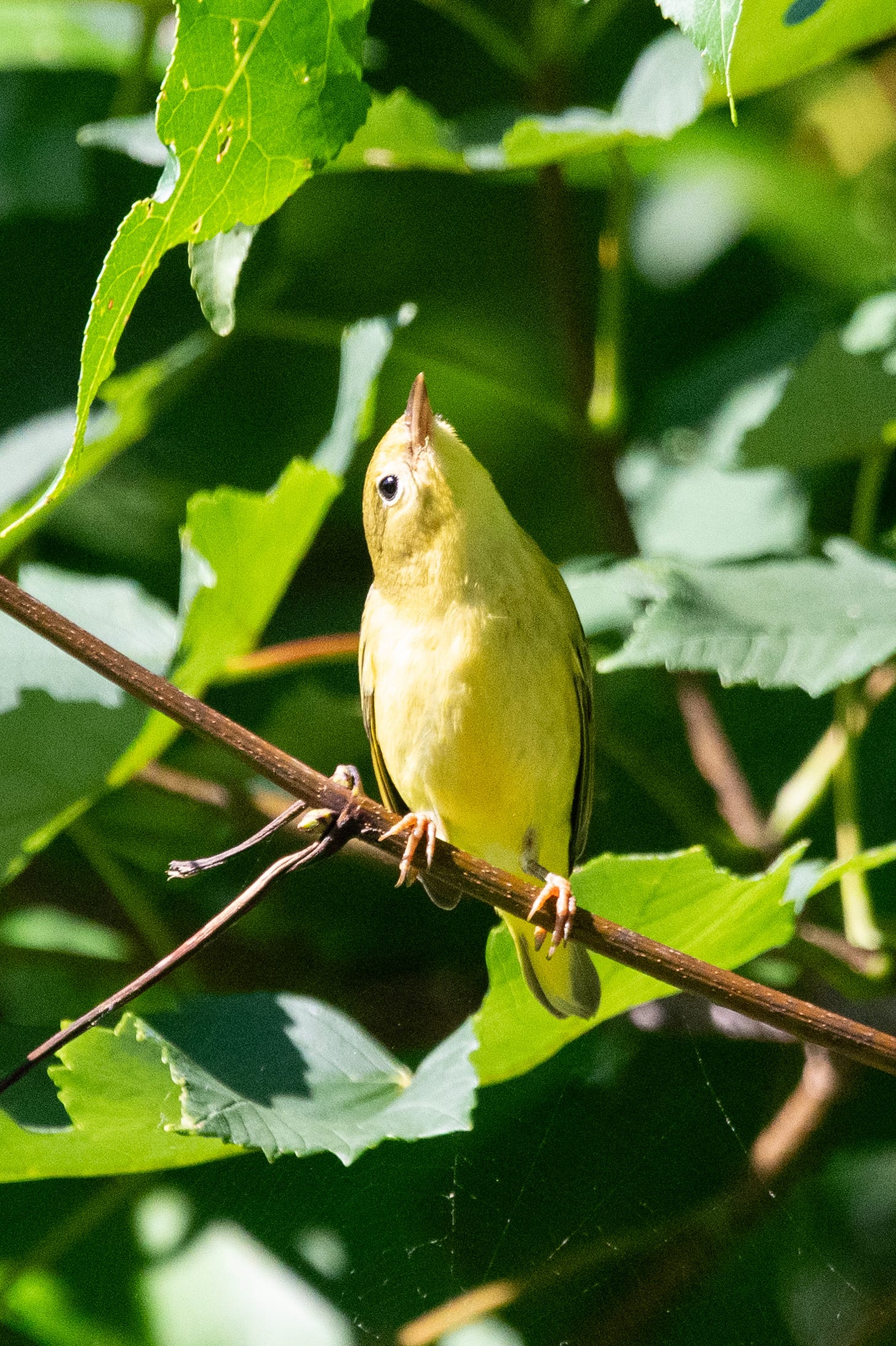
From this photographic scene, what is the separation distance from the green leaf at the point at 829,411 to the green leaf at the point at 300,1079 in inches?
39.9

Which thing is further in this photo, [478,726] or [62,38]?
[62,38]

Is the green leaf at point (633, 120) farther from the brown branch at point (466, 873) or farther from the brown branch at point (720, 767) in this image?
the brown branch at point (466, 873)

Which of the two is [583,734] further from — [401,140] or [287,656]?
[401,140]

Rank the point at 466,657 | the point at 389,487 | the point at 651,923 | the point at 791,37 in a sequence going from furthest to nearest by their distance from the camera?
1. the point at 389,487
2. the point at 466,657
3. the point at 791,37
4. the point at 651,923

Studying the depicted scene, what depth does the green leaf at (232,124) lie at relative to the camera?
1.06m

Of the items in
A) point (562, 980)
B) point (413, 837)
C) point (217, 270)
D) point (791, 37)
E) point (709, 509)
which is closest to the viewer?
point (217, 270)

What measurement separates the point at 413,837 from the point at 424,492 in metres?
0.66

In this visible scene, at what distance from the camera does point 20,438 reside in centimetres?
218

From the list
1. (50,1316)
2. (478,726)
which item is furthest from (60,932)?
(478,726)

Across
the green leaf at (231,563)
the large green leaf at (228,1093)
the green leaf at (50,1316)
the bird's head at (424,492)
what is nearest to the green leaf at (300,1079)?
the large green leaf at (228,1093)

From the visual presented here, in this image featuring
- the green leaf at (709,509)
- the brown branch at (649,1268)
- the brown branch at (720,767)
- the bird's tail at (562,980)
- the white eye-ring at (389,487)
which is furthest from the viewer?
the green leaf at (709,509)

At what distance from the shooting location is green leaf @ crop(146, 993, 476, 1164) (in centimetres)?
138

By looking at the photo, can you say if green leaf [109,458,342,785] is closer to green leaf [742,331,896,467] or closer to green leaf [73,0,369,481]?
green leaf [73,0,369,481]

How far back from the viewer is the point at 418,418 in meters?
1.80
